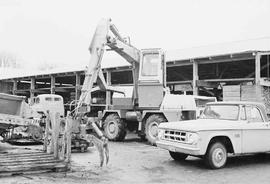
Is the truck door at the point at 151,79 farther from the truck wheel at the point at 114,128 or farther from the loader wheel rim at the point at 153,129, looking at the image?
the truck wheel at the point at 114,128

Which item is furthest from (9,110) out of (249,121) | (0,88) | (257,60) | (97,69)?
(0,88)

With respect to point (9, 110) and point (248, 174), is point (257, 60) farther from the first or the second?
point (9, 110)

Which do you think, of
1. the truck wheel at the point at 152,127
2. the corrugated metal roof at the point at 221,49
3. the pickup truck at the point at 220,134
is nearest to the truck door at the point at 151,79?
the truck wheel at the point at 152,127

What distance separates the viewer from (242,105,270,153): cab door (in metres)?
9.22

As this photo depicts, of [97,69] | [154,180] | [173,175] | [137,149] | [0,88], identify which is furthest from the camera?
[0,88]

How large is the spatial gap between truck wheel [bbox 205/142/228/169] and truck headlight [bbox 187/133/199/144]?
538 mm

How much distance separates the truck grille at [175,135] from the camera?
884 centimetres

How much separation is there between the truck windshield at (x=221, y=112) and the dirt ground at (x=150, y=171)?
1321 millimetres

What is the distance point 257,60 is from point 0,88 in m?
24.2

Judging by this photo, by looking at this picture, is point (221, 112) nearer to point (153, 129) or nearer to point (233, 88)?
point (153, 129)

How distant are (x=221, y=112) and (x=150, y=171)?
9.35ft

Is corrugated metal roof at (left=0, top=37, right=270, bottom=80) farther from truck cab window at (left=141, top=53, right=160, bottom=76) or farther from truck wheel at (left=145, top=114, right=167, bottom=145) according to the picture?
truck wheel at (left=145, top=114, right=167, bottom=145)

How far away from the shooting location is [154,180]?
7426 millimetres

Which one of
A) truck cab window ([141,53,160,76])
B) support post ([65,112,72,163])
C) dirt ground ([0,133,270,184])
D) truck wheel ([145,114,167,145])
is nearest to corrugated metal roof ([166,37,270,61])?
truck cab window ([141,53,160,76])
